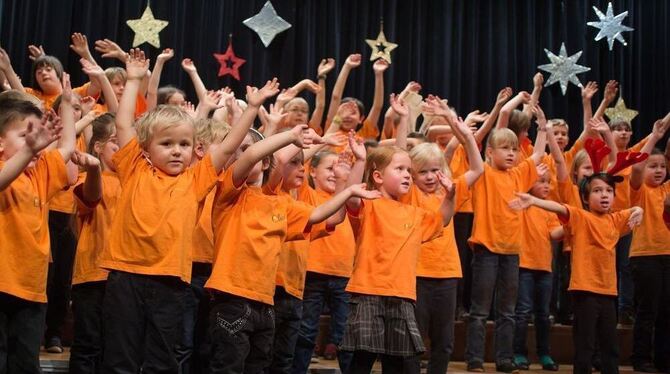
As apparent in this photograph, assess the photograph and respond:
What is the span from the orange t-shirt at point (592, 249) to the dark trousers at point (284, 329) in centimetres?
181

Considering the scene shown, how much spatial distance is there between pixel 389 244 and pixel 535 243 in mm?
2097

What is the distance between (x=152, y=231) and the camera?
10.6 ft

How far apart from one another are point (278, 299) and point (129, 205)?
1.10 m

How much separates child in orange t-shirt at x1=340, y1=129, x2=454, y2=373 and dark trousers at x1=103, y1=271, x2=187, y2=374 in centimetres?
99

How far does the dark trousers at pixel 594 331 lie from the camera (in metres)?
4.86

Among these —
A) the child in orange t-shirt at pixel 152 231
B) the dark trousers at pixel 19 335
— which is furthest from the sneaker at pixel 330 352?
the dark trousers at pixel 19 335

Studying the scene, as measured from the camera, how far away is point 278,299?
4121 mm

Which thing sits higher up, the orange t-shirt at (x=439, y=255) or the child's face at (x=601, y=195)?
the child's face at (x=601, y=195)

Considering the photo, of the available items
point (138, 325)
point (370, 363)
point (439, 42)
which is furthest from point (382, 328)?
point (439, 42)

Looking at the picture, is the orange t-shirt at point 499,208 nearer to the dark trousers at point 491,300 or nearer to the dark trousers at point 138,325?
the dark trousers at point 491,300

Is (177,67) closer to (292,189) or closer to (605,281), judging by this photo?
(292,189)

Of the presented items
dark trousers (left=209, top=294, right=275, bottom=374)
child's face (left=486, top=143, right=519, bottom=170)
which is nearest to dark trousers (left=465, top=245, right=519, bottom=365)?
child's face (left=486, top=143, right=519, bottom=170)

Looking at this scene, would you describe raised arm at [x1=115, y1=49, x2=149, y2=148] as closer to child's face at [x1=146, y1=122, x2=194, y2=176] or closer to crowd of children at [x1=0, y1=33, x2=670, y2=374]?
crowd of children at [x1=0, y1=33, x2=670, y2=374]

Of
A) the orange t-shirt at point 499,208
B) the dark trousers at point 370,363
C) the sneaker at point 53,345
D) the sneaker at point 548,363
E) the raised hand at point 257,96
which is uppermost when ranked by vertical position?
the raised hand at point 257,96
